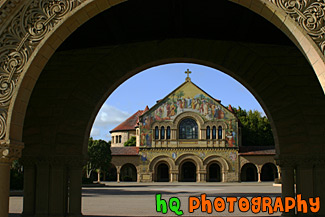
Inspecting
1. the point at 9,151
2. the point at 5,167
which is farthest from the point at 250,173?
the point at 9,151

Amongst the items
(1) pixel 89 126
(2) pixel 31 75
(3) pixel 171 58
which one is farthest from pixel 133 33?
(2) pixel 31 75

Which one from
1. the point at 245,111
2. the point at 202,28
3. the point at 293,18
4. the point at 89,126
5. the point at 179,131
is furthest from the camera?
the point at 245,111

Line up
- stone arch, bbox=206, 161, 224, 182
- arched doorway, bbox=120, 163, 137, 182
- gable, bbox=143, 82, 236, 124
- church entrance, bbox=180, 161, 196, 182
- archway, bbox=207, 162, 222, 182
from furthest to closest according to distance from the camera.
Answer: arched doorway, bbox=120, 163, 137, 182 < church entrance, bbox=180, 161, 196, 182 < archway, bbox=207, 162, 222, 182 < gable, bbox=143, 82, 236, 124 < stone arch, bbox=206, 161, 224, 182

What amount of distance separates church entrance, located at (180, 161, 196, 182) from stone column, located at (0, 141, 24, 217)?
53640 mm

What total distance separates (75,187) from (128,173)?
54.2 meters

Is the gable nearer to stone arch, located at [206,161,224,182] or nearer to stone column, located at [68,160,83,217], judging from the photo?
stone arch, located at [206,161,224,182]

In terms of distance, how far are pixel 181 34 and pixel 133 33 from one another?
1.33 meters

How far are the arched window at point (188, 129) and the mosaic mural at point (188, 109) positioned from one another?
5.27ft

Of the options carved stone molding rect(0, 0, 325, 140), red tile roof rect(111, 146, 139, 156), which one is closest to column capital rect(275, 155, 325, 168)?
carved stone molding rect(0, 0, 325, 140)

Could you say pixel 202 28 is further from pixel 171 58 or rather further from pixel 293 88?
pixel 293 88

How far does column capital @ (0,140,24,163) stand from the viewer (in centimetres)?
598

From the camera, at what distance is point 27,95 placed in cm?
630

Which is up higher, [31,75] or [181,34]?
[181,34]

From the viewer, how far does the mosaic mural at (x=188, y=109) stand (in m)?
57.9
